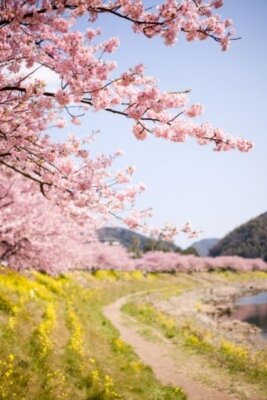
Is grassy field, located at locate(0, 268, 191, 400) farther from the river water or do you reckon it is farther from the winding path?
the river water

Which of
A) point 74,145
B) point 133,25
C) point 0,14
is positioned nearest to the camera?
point 0,14

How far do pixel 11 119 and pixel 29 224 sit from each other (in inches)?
418

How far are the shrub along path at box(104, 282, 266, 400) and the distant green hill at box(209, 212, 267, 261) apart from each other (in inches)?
5844

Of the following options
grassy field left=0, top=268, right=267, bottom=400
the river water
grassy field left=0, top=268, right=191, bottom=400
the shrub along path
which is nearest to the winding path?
the shrub along path

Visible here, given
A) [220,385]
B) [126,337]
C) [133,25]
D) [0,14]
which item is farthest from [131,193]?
[126,337]

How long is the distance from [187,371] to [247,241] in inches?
6525

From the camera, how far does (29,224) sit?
1695cm

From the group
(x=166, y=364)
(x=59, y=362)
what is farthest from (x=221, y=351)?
(x=59, y=362)

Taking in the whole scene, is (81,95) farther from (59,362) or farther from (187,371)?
(187,371)

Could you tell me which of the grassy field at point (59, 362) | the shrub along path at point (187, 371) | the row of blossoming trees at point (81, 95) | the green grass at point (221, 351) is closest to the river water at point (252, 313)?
the green grass at point (221, 351)

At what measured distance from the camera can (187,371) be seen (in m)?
15.9

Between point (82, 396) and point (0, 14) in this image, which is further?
point (82, 396)

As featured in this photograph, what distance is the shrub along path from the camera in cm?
1316

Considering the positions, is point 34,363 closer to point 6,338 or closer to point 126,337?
point 6,338
